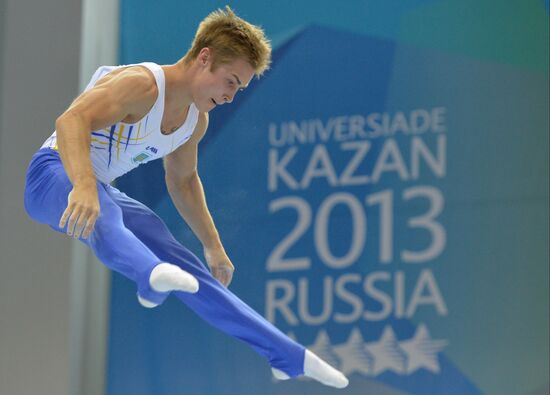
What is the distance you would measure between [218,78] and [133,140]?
346mm

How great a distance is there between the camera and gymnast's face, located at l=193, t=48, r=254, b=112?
318 cm

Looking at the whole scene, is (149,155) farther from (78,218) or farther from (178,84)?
(78,218)

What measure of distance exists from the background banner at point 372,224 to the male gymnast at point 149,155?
1.61m

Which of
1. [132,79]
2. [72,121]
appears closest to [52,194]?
[72,121]

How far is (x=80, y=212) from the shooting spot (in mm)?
2783

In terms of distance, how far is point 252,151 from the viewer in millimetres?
5309

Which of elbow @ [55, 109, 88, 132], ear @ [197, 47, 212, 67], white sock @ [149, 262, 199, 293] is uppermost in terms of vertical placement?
ear @ [197, 47, 212, 67]

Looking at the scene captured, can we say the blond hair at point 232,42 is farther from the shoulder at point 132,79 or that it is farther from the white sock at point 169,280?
the white sock at point 169,280

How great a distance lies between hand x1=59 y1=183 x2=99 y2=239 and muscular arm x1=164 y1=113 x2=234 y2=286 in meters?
0.78

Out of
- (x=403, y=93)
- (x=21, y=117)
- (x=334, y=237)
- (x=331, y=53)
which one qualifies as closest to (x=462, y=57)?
(x=403, y=93)

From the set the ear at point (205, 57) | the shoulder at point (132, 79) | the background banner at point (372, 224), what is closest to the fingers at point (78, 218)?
the shoulder at point (132, 79)

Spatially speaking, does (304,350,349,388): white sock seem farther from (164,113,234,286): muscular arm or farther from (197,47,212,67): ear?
(197,47,212,67): ear

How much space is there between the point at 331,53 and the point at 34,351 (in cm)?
228

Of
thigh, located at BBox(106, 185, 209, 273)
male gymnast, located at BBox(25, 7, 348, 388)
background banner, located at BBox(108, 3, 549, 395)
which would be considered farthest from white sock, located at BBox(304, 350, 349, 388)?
background banner, located at BBox(108, 3, 549, 395)
